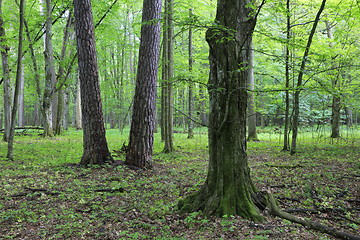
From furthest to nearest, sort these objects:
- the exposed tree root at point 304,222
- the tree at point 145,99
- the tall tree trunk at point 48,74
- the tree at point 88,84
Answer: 1. the tall tree trunk at point 48,74
2. the tree at point 145,99
3. the tree at point 88,84
4. the exposed tree root at point 304,222

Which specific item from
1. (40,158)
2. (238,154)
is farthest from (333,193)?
(40,158)

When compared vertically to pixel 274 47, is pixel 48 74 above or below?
below

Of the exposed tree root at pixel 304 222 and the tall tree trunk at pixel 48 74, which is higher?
the tall tree trunk at pixel 48 74

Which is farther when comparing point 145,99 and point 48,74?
point 48,74

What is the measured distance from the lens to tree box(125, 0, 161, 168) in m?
7.45

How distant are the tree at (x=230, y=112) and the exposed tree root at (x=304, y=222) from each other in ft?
0.81

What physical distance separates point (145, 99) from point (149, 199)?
3308mm

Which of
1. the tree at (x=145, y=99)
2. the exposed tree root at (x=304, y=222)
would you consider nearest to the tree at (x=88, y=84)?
the tree at (x=145, y=99)

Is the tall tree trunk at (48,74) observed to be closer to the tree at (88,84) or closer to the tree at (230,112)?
the tree at (88,84)

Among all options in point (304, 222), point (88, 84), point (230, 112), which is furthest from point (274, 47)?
point (304, 222)

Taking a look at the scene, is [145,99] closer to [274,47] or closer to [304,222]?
[304,222]

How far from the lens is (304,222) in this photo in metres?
3.54

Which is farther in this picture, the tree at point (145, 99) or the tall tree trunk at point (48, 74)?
the tall tree trunk at point (48, 74)

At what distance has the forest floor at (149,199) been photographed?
11.3 ft
